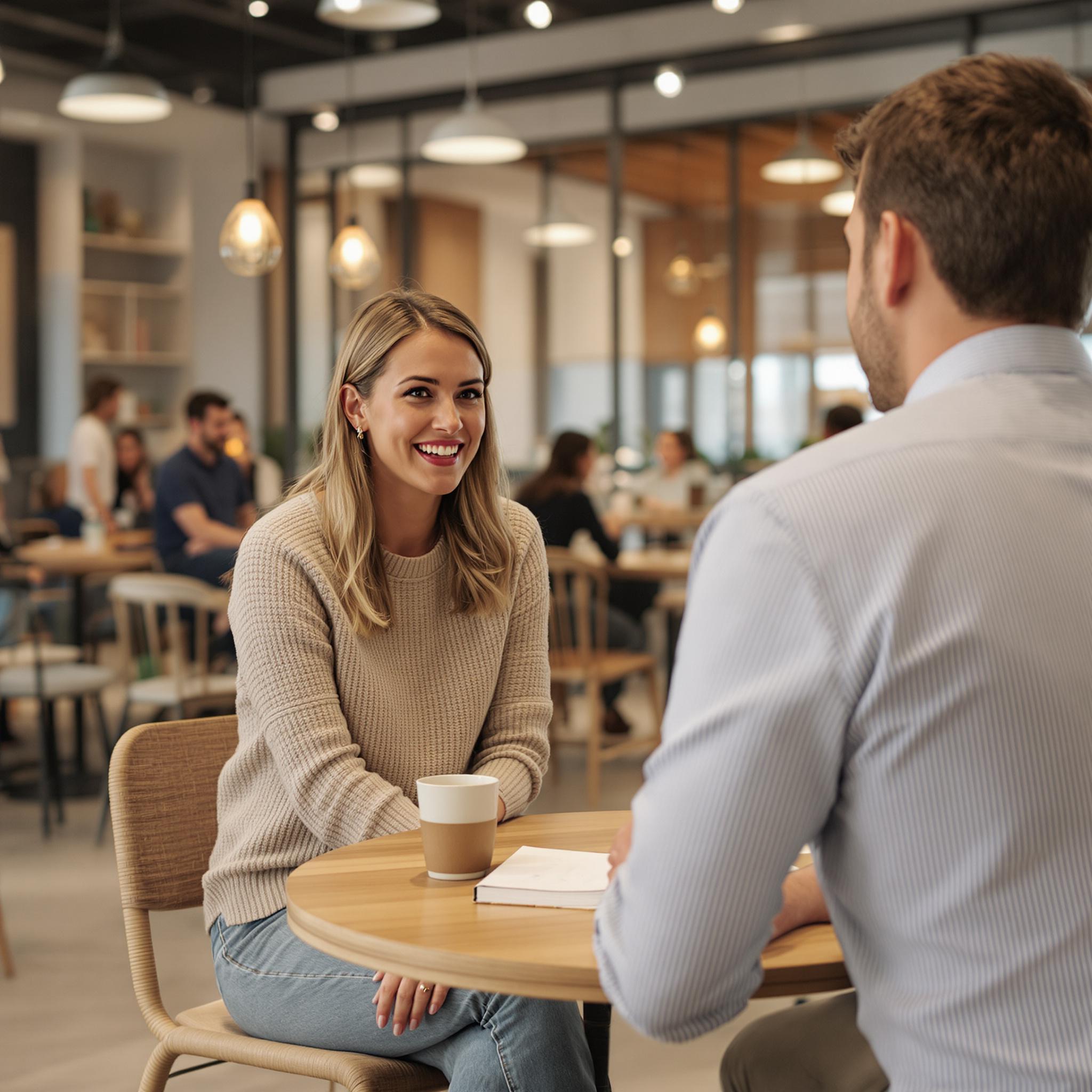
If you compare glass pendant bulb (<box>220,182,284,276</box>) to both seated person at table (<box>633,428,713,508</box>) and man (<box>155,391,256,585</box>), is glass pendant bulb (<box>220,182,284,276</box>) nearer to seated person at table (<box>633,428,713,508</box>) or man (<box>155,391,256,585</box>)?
man (<box>155,391,256,585</box>)

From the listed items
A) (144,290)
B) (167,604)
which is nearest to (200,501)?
(167,604)

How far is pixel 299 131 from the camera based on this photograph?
30.8ft

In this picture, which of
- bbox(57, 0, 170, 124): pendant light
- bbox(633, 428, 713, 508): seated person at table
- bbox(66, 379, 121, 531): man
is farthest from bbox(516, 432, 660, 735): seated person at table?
bbox(66, 379, 121, 531): man

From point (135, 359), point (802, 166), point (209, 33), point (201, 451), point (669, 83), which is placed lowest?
point (201, 451)

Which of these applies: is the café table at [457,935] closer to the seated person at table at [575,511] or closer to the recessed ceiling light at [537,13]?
the seated person at table at [575,511]

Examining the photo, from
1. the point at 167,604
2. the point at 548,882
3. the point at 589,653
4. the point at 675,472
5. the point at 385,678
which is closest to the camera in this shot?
the point at 548,882

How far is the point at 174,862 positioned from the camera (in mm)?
1800

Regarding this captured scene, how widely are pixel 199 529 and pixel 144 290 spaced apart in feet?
15.8

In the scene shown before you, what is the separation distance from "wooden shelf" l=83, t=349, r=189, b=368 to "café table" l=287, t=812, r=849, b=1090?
27.4 feet

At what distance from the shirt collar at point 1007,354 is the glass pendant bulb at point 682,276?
313 inches

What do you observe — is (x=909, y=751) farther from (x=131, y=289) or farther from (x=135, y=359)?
(x=131, y=289)

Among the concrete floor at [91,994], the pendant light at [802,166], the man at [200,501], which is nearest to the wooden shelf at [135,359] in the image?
the man at [200,501]

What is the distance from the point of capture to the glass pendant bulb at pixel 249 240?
5.12 m

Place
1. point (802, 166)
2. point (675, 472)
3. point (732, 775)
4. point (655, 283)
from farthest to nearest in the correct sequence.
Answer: point (655, 283)
point (675, 472)
point (802, 166)
point (732, 775)
